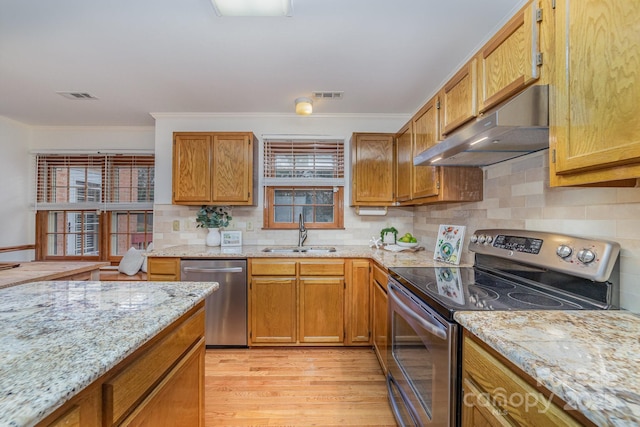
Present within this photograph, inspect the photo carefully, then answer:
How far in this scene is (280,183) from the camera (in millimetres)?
3209

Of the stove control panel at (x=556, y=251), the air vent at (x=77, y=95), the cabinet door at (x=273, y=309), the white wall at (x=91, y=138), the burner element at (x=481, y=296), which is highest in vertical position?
the air vent at (x=77, y=95)

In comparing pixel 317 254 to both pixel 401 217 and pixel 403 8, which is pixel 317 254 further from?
pixel 403 8

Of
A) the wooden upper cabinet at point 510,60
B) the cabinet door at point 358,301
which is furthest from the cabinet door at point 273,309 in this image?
the wooden upper cabinet at point 510,60

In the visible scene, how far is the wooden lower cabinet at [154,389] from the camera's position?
65 centimetres

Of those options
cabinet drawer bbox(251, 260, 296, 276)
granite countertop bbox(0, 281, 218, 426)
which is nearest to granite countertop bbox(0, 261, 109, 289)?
granite countertop bbox(0, 281, 218, 426)

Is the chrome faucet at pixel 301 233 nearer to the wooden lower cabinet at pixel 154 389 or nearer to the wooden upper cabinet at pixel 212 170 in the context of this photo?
the wooden upper cabinet at pixel 212 170

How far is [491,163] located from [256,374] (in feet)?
7.51

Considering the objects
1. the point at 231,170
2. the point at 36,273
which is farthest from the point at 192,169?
the point at 36,273

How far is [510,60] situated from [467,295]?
3.48 feet

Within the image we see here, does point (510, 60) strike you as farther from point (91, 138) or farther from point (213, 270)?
point (91, 138)

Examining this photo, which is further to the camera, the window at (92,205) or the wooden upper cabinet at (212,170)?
the window at (92,205)

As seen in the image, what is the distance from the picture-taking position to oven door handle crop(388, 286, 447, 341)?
3.61 ft

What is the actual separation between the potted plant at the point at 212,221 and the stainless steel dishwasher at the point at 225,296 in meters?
0.48

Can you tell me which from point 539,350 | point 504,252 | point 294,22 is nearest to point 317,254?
point 504,252
